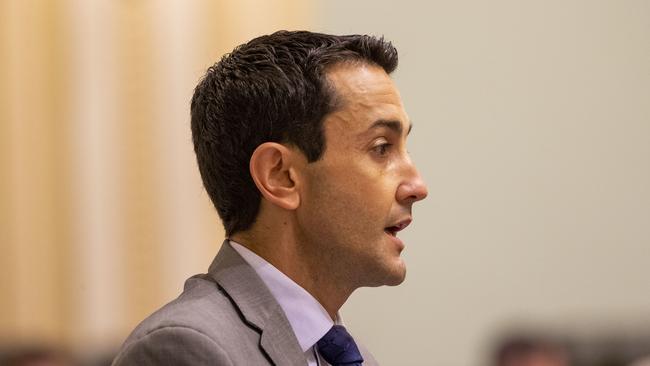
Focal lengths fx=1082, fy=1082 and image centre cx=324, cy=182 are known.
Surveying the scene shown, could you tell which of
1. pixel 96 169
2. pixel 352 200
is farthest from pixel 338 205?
pixel 96 169

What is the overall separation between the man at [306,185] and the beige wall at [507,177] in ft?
8.42

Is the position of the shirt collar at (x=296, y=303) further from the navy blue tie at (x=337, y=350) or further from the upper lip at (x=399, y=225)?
the upper lip at (x=399, y=225)

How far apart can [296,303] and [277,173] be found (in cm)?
20

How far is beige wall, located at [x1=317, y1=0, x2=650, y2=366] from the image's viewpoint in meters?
4.23

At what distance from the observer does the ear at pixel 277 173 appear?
161cm

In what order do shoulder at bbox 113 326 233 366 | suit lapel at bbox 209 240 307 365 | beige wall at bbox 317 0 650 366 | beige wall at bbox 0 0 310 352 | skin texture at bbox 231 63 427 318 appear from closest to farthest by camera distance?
shoulder at bbox 113 326 233 366
suit lapel at bbox 209 240 307 365
skin texture at bbox 231 63 427 318
beige wall at bbox 0 0 310 352
beige wall at bbox 317 0 650 366

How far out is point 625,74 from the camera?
4434 mm

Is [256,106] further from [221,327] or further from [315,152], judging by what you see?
[221,327]

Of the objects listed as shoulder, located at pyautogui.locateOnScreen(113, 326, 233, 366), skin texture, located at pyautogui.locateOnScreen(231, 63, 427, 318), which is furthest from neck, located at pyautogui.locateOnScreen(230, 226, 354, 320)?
shoulder, located at pyautogui.locateOnScreen(113, 326, 233, 366)

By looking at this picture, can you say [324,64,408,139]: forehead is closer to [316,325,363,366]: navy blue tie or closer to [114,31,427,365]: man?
[114,31,427,365]: man

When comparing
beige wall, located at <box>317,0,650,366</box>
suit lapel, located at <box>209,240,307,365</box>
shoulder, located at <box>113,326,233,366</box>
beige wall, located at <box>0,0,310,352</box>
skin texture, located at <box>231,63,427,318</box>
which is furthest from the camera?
beige wall, located at <box>317,0,650,366</box>

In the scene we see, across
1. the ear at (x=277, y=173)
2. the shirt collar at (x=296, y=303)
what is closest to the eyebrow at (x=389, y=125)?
the ear at (x=277, y=173)

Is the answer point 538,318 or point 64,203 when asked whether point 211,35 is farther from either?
point 538,318

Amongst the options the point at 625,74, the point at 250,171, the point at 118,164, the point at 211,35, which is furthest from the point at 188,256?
the point at 250,171
